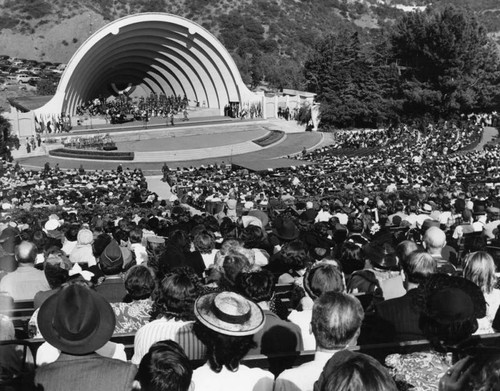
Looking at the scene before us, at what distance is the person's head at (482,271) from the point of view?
511 cm

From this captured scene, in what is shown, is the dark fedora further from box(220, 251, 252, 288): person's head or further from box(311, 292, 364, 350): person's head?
box(311, 292, 364, 350): person's head

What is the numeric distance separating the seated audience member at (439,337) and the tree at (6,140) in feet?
115

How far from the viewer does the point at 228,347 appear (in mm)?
3619

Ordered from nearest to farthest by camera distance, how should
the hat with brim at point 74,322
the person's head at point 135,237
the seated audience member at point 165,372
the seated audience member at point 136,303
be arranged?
the seated audience member at point 165,372, the hat with brim at point 74,322, the seated audience member at point 136,303, the person's head at point 135,237

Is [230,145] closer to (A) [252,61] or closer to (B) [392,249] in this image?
(B) [392,249]

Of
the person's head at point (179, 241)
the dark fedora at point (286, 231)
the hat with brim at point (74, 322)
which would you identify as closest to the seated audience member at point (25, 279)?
the person's head at point (179, 241)

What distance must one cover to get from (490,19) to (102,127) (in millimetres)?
115158

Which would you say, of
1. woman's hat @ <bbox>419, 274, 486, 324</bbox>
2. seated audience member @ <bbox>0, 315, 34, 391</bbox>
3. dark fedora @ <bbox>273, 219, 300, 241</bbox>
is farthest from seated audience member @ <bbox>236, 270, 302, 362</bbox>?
dark fedora @ <bbox>273, 219, 300, 241</bbox>

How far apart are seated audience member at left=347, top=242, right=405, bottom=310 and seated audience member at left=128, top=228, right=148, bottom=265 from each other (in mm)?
2767

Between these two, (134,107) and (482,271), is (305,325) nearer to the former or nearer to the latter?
(482,271)

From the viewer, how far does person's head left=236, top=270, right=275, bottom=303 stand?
16.6 feet

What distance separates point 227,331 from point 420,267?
7.45 ft

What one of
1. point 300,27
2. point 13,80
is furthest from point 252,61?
point 13,80

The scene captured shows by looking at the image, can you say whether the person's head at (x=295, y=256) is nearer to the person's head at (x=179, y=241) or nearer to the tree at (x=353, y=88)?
the person's head at (x=179, y=241)
